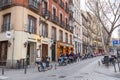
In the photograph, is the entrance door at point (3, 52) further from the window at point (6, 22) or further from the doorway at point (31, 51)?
the doorway at point (31, 51)

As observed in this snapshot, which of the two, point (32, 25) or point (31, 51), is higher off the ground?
point (32, 25)

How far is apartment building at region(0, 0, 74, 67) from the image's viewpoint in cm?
2069

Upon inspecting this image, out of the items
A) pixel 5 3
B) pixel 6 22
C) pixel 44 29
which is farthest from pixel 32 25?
pixel 5 3

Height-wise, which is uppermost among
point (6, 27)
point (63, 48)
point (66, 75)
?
point (6, 27)

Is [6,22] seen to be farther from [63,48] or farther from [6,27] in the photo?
[63,48]

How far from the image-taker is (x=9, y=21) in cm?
2223

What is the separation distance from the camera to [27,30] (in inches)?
864

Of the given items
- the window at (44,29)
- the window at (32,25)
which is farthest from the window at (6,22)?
the window at (44,29)

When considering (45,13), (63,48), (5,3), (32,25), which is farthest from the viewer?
(63,48)

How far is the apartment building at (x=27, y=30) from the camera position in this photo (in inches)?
814

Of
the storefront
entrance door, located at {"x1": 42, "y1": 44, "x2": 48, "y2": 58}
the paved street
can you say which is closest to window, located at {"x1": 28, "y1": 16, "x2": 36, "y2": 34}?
entrance door, located at {"x1": 42, "y1": 44, "x2": 48, "y2": 58}

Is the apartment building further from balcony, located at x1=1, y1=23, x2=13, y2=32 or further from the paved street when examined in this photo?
the paved street

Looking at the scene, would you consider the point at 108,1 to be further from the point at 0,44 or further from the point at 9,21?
the point at 0,44

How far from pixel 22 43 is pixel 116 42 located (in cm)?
969
